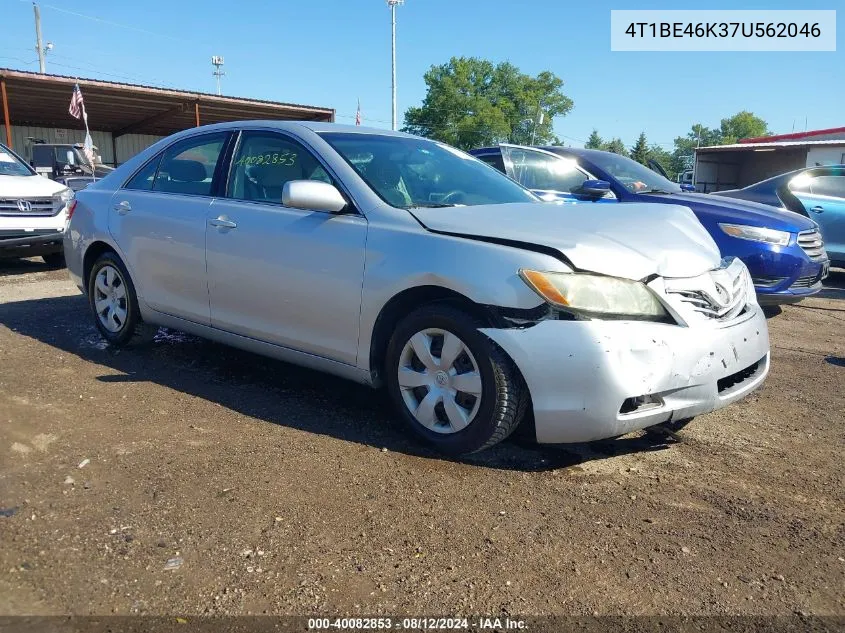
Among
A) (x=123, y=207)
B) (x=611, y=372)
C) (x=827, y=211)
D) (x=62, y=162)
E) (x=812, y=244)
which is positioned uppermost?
(x=62, y=162)

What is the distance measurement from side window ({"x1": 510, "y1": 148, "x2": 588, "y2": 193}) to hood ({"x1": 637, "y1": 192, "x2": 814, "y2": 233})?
982 millimetres

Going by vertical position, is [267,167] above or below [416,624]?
above

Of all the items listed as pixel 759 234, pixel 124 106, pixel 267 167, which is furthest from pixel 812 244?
pixel 124 106

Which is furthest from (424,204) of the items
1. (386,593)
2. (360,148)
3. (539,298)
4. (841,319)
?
(841,319)

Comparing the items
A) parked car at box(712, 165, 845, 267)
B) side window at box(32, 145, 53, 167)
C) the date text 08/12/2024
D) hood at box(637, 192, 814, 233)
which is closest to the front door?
the date text 08/12/2024

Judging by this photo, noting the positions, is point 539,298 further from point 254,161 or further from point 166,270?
point 166,270

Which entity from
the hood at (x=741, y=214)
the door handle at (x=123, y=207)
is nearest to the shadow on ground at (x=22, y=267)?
the door handle at (x=123, y=207)

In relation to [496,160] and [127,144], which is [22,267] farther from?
[127,144]

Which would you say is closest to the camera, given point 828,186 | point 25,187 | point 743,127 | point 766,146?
point 25,187

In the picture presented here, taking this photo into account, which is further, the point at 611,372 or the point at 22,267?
the point at 22,267

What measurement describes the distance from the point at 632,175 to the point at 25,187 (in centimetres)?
710

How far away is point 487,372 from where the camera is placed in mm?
3059

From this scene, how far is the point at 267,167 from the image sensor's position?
166 inches

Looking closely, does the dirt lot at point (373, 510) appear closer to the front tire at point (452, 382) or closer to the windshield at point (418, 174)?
the front tire at point (452, 382)
